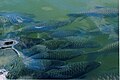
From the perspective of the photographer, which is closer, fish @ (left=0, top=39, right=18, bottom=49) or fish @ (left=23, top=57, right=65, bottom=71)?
fish @ (left=23, top=57, right=65, bottom=71)

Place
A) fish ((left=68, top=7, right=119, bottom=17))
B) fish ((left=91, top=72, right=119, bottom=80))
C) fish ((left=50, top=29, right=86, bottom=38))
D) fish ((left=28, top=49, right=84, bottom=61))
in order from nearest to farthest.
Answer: fish ((left=91, top=72, right=119, bottom=80)) < fish ((left=28, top=49, right=84, bottom=61)) < fish ((left=50, top=29, right=86, bottom=38)) < fish ((left=68, top=7, right=119, bottom=17))

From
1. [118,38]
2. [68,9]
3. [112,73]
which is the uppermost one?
[68,9]

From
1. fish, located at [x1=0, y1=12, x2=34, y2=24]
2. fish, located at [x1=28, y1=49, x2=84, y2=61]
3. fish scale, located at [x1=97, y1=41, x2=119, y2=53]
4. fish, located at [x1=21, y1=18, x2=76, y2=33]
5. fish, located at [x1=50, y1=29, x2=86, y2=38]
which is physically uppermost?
fish, located at [x1=0, y1=12, x2=34, y2=24]

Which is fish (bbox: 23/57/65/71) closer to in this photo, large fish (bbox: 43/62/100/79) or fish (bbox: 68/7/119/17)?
large fish (bbox: 43/62/100/79)

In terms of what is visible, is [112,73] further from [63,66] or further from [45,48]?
[45,48]

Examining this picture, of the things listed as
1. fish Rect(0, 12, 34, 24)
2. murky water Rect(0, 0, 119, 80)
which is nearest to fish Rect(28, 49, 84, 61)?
murky water Rect(0, 0, 119, 80)

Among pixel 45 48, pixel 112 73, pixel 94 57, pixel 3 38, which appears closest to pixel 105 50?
pixel 94 57

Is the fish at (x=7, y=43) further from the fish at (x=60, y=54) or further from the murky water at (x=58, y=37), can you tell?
the fish at (x=60, y=54)
